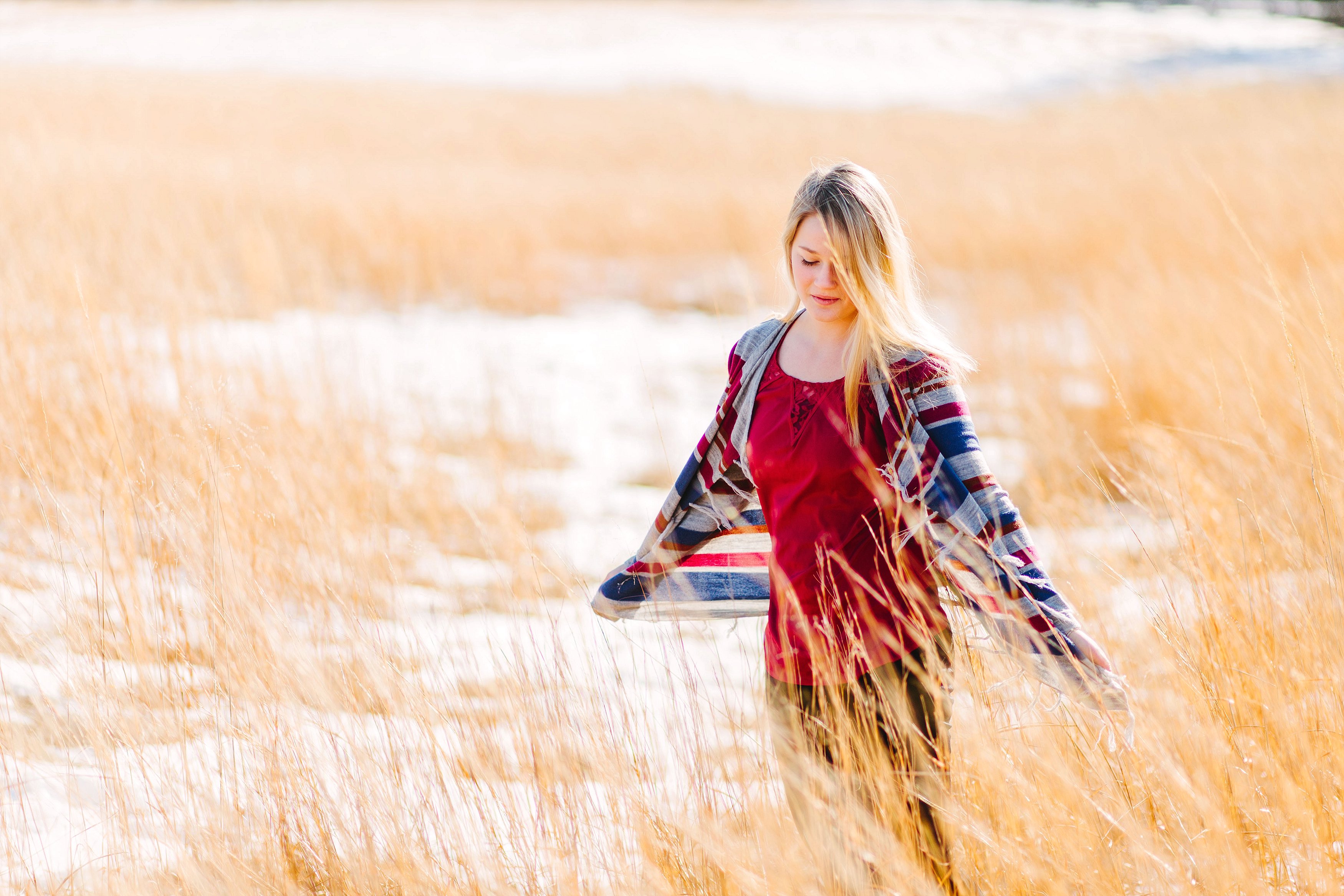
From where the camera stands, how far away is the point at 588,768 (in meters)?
2.31

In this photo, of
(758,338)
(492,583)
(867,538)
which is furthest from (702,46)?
(867,538)

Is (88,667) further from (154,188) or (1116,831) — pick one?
(154,188)

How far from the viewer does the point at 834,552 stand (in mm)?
1551

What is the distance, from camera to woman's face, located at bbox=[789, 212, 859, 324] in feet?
5.20

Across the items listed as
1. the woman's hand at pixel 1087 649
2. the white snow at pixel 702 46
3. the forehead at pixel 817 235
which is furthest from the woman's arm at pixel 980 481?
the white snow at pixel 702 46

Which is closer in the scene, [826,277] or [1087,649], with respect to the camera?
[1087,649]

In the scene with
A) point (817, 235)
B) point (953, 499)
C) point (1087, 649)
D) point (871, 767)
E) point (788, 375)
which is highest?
point (817, 235)

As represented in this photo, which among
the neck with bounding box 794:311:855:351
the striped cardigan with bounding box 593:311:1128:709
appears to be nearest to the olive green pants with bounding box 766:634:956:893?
the striped cardigan with bounding box 593:311:1128:709

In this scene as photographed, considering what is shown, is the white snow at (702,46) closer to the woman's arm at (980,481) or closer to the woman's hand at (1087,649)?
the woman's arm at (980,481)

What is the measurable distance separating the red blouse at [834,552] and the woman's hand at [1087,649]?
0.75 feet

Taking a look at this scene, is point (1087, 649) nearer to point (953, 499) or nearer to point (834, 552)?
point (953, 499)

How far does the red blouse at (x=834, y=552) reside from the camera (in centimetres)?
155

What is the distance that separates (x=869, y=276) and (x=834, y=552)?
0.46 m

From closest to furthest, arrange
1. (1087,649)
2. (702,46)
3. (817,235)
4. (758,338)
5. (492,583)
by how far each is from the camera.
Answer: (1087,649) < (817,235) < (758,338) < (492,583) < (702,46)
